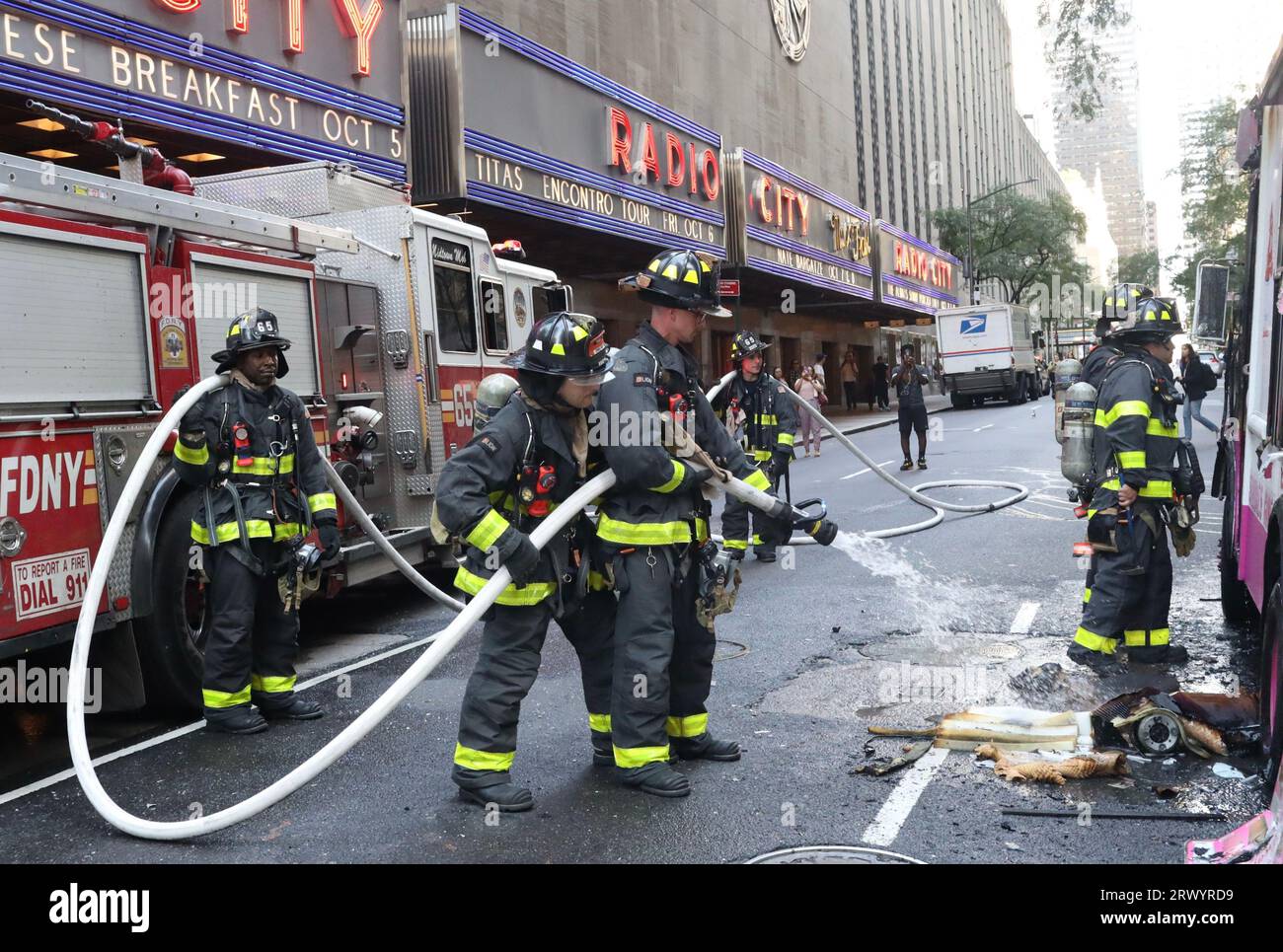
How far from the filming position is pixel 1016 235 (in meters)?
57.8

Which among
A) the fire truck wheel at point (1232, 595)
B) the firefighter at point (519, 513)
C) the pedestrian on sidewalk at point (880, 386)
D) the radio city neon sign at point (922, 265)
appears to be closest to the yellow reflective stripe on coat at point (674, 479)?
the firefighter at point (519, 513)

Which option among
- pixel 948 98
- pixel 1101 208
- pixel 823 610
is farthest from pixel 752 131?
pixel 1101 208

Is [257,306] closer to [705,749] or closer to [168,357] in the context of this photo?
[168,357]

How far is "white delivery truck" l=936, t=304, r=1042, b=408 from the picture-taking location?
1497 inches

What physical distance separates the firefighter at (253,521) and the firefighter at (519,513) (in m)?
1.57

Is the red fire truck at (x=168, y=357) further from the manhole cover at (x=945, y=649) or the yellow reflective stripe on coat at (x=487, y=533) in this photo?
the manhole cover at (x=945, y=649)

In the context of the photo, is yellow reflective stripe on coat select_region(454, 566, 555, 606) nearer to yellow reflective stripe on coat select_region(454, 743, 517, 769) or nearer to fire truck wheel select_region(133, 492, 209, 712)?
yellow reflective stripe on coat select_region(454, 743, 517, 769)

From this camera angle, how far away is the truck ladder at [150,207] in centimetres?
503

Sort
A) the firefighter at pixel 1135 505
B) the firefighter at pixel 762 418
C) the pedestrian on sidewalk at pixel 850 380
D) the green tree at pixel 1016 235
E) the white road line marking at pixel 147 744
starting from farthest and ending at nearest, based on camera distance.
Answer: the green tree at pixel 1016 235 → the pedestrian on sidewalk at pixel 850 380 → the firefighter at pixel 762 418 → the firefighter at pixel 1135 505 → the white road line marking at pixel 147 744

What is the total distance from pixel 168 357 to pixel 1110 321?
17.1 feet

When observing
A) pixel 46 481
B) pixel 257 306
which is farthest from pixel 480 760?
pixel 257 306

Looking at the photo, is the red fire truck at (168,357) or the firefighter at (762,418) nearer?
the red fire truck at (168,357)

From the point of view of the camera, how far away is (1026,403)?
4100 centimetres

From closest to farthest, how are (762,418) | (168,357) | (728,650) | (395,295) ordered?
1. (168,357)
2. (728,650)
3. (395,295)
4. (762,418)
